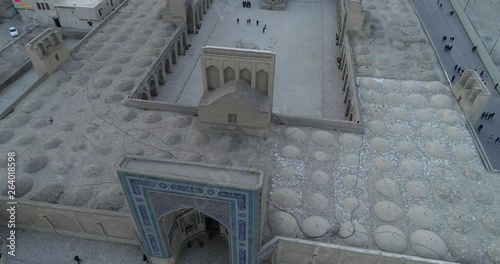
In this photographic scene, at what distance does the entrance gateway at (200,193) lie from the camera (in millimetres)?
16219

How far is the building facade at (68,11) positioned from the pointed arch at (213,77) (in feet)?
91.0

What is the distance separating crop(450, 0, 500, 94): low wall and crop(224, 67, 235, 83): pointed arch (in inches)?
1122

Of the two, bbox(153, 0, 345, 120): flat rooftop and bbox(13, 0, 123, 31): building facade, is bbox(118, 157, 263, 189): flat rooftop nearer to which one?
bbox(153, 0, 345, 120): flat rooftop

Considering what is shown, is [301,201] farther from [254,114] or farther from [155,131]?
[155,131]

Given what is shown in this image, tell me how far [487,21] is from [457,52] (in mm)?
5189

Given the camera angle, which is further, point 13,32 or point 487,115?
point 13,32

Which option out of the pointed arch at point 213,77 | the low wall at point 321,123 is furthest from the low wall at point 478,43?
the pointed arch at point 213,77

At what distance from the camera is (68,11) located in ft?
150

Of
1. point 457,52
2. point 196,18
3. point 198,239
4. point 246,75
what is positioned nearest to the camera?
point 198,239

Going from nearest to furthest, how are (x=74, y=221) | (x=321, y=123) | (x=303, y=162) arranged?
(x=74, y=221), (x=303, y=162), (x=321, y=123)

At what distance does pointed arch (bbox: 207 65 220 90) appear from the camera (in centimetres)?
2499

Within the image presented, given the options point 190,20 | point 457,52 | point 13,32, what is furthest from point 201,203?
point 13,32

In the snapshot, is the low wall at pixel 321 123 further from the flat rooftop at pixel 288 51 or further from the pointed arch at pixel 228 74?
the flat rooftop at pixel 288 51

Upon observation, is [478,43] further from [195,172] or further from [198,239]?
[195,172]
